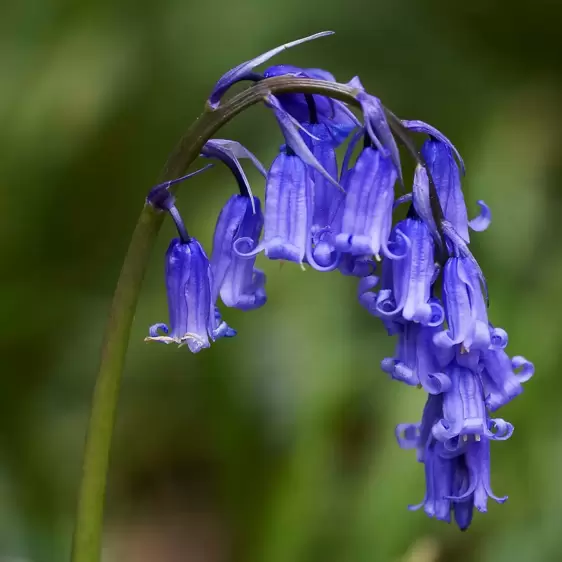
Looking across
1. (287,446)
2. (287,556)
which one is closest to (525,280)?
(287,446)

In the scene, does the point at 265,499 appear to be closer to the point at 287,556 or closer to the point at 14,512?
the point at 287,556

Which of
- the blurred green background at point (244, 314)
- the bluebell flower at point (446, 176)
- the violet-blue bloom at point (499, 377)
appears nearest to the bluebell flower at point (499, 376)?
the violet-blue bloom at point (499, 377)

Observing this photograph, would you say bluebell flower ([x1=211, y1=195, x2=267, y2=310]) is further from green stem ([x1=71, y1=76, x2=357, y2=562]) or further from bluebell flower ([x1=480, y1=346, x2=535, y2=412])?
bluebell flower ([x1=480, y1=346, x2=535, y2=412])

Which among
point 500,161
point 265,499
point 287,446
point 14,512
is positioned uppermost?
point 500,161

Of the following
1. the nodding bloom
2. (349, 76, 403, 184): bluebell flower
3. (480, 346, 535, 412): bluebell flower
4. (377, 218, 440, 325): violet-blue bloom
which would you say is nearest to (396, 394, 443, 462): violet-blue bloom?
the nodding bloom

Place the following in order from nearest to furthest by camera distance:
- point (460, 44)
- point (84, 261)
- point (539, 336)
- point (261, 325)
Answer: point (539, 336)
point (261, 325)
point (84, 261)
point (460, 44)

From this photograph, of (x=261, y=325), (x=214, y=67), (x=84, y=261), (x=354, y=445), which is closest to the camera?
(x=261, y=325)

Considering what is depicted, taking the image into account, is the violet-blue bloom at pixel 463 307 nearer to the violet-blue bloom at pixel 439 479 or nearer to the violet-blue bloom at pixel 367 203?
the violet-blue bloom at pixel 367 203
